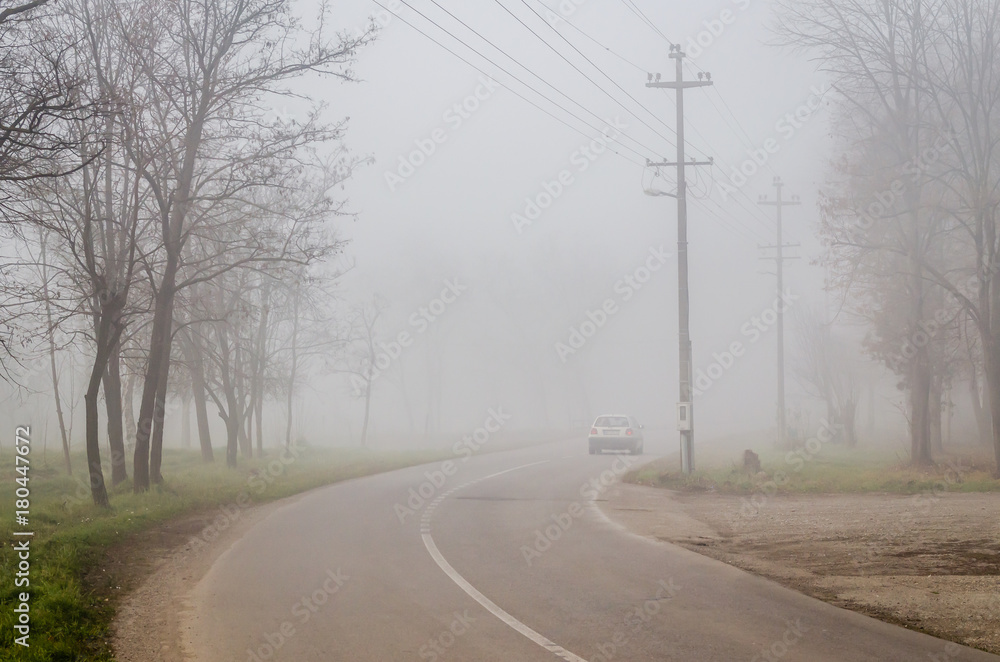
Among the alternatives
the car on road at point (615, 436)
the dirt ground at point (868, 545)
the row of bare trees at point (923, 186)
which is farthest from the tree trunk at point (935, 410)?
the dirt ground at point (868, 545)

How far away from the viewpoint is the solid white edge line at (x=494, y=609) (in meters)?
6.90

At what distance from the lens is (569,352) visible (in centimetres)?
7531

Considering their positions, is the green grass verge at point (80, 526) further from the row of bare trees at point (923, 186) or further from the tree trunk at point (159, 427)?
the row of bare trees at point (923, 186)

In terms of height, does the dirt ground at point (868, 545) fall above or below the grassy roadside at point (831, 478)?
above

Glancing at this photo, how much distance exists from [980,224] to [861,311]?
11.7m

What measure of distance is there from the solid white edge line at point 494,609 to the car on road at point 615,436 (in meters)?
23.6

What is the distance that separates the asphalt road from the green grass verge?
41.7 inches

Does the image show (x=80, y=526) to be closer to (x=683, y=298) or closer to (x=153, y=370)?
(x=153, y=370)

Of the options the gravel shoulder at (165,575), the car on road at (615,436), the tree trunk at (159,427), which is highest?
the tree trunk at (159,427)

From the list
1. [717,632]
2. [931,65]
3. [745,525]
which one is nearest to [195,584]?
[717,632]

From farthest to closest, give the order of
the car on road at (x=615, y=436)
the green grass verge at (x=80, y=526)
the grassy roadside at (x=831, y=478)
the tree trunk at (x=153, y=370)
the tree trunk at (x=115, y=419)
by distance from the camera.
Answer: the car on road at (x=615, y=436), the tree trunk at (x=115, y=419), the grassy roadside at (x=831, y=478), the tree trunk at (x=153, y=370), the green grass verge at (x=80, y=526)

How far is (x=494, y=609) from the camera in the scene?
27.6ft

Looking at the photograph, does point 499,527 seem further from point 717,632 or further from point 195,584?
point 717,632

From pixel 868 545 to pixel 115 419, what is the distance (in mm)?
17658
